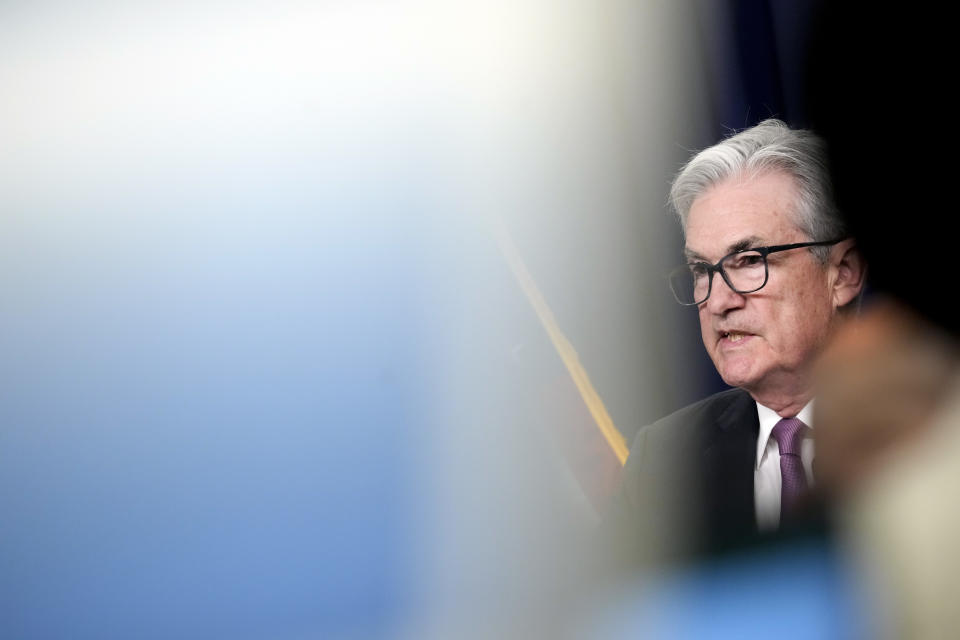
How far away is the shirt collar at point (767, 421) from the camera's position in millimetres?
920

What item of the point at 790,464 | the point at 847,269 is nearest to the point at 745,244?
the point at 847,269

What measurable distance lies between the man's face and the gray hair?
0.04 ft

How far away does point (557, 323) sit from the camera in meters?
1.04

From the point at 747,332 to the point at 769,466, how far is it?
0.52ft

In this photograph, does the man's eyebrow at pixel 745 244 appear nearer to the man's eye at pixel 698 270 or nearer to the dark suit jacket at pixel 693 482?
the man's eye at pixel 698 270

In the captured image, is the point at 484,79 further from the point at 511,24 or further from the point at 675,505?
the point at 675,505

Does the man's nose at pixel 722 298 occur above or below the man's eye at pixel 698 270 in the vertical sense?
below

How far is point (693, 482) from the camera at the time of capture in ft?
3.26

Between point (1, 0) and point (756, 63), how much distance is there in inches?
35.7

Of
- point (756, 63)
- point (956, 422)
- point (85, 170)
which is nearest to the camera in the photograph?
point (956, 422)

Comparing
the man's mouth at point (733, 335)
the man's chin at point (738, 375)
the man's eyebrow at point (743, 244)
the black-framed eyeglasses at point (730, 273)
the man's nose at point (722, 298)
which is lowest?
the man's chin at point (738, 375)

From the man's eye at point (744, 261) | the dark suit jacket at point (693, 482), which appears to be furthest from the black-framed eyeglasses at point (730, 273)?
the dark suit jacket at point (693, 482)

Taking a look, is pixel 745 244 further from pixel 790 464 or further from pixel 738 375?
pixel 790 464

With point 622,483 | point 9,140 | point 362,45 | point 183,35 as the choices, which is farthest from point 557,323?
point 9,140
